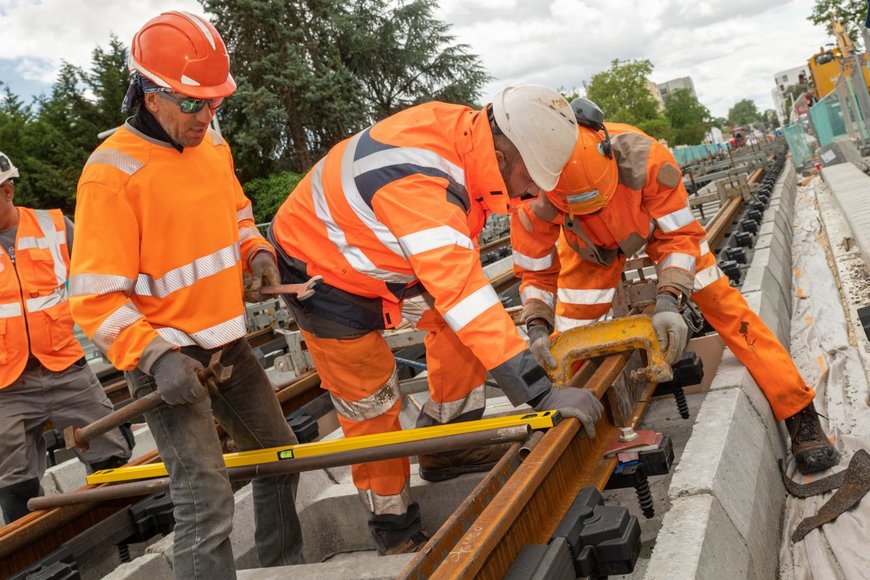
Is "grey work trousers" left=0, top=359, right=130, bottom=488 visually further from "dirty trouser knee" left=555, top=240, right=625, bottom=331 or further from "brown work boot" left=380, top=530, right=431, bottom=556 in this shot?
"dirty trouser knee" left=555, top=240, right=625, bottom=331

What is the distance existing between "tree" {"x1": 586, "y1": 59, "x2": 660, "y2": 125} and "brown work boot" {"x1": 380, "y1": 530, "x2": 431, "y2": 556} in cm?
8047

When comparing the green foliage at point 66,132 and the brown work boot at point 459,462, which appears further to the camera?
the green foliage at point 66,132

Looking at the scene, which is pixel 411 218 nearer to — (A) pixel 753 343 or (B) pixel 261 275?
(B) pixel 261 275

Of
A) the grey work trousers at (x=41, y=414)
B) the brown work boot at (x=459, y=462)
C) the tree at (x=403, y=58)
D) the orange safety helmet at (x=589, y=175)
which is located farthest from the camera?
the tree at (x=403, y=58)

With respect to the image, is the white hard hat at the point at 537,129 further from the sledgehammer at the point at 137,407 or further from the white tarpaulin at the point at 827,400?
the white tarpaulin at the point at 827,400

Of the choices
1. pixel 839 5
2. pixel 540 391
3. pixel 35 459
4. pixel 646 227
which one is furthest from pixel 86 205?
pixel 839 5

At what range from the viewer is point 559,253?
5.01 metres

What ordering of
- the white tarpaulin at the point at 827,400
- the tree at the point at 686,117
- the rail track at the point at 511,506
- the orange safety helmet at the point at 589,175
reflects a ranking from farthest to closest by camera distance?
the tree at the point at 686,117 → the orange safety helmet at the point at 589,175 → the white tarpaulin at the point at 827,400 → the rail track at the point at 511,506

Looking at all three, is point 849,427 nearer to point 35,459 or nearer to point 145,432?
point 35,459

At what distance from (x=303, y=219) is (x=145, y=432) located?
12.0 feet

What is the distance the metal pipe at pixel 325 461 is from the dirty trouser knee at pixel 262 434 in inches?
10.2

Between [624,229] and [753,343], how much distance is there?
3.03ft

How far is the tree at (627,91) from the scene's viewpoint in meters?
80.9

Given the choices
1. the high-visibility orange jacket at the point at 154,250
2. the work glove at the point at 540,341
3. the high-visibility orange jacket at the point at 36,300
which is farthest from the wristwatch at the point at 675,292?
the high-visibility orange jacket at the point at 36,300
